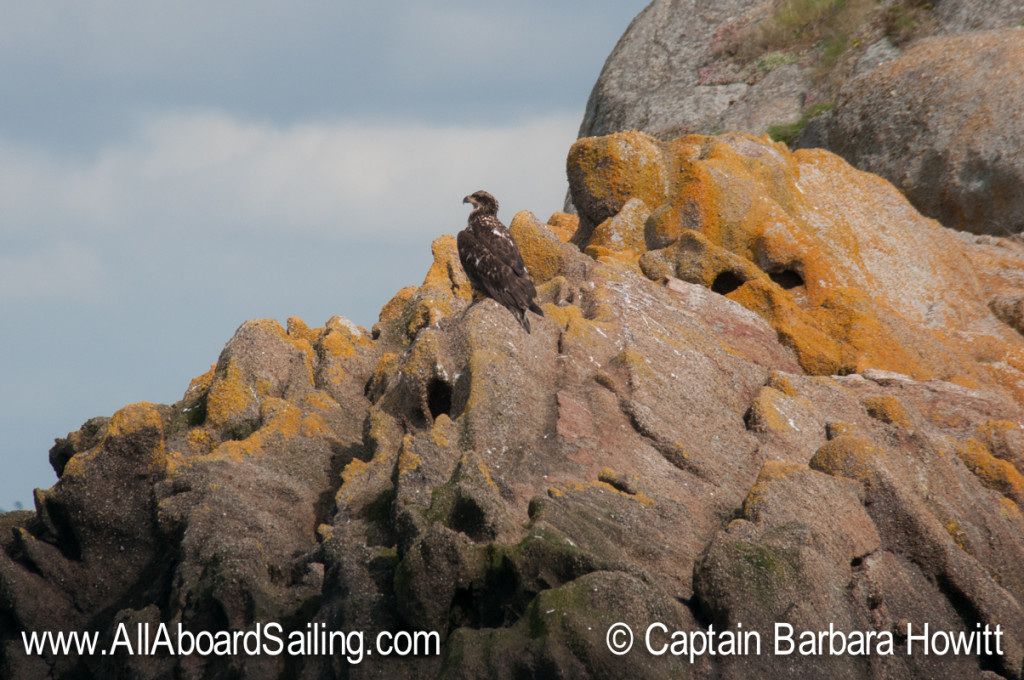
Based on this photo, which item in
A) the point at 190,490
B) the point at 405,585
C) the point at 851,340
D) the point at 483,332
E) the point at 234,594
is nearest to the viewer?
the point at 405,585

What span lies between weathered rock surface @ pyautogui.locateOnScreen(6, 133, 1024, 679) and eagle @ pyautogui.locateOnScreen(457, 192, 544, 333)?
0.32 meters

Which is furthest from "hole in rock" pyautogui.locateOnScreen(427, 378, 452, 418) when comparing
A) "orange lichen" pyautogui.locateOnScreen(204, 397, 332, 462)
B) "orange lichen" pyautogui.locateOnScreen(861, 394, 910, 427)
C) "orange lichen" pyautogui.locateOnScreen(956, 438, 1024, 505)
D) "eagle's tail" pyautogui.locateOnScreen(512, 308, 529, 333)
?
"orange lichen" pyautogui.locateOnScreen(956, 438, 1024, 505)

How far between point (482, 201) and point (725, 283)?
4.66 m

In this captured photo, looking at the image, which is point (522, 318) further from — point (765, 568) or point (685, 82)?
point (685, 82)

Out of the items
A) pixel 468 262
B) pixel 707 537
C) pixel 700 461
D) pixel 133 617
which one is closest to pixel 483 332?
pixel 468 262

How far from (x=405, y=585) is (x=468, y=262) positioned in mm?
6185

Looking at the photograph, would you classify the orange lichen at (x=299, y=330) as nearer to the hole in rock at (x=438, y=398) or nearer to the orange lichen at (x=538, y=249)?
the orange lichen at (x=538, y=249)

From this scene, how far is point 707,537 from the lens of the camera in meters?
9.02

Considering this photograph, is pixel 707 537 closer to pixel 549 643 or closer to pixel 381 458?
pixel 549 643

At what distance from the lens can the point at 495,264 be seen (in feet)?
40.0

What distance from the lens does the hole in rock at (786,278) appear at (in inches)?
652

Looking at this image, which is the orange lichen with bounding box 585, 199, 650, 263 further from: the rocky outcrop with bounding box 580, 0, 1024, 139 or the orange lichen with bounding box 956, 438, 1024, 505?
the rocky outcrop with bounding box 580, 0, 1024, 139

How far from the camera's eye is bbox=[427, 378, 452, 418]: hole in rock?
1093cm

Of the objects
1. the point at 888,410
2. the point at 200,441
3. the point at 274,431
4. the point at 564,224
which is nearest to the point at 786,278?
the point at 888,410
